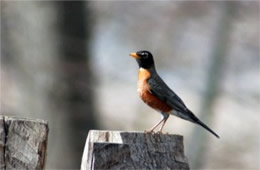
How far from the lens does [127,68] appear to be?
40.0ft

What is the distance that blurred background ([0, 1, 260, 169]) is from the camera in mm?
8508

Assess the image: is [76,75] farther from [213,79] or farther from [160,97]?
[160,97]

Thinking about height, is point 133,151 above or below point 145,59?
below

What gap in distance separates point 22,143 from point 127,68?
31.6ft

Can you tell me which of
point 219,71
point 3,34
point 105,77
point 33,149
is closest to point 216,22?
point 219,71

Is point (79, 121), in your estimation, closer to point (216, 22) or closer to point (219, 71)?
point (219, 71)

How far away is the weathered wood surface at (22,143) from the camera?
254cm

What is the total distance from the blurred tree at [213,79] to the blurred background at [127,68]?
2cm

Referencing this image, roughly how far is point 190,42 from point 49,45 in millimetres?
5762

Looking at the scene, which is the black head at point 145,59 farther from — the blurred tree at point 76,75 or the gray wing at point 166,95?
the blurred tree at point 76,75

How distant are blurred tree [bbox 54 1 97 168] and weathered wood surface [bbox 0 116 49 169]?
18.7ft

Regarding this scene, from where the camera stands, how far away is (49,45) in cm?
864

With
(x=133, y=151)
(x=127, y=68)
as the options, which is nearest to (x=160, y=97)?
(x=133, y=151)

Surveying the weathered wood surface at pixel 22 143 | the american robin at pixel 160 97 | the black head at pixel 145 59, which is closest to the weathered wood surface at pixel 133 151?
the weathered wood surface at pixel 22 143
